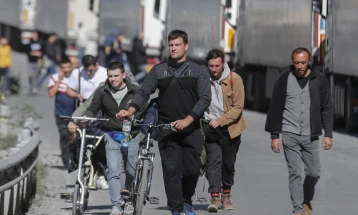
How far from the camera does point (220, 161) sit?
12.8m

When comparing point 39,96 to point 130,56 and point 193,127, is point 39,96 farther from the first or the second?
point 193,127

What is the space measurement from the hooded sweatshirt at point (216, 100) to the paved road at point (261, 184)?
96 cm

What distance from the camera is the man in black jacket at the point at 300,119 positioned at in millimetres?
11281

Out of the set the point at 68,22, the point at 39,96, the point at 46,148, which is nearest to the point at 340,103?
the point at 46,148

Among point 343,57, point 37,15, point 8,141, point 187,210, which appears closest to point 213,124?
point 187,210

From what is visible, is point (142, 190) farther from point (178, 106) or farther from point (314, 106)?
point (314, 106)

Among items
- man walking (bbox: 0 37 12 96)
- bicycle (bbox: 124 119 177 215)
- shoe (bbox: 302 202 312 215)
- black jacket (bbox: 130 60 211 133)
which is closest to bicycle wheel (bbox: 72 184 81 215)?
bicycle (bbox: 124 119 177 215)

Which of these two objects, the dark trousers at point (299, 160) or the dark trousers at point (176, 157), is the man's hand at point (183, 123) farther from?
the dark trousers at point (299, 160)

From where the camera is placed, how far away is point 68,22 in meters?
48.1

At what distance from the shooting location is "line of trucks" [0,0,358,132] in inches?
867

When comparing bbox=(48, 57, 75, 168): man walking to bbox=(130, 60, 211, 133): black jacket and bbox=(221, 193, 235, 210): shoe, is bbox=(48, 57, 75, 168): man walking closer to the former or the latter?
bbox=(221, 193, 235, 210): shoe

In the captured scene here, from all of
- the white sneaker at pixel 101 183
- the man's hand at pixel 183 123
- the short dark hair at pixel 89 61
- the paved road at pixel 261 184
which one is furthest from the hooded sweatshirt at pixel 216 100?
the short dark hair at pixel 89 61

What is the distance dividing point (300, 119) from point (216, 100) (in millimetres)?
1634

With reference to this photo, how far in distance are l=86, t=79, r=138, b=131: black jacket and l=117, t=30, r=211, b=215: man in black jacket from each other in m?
1.14
